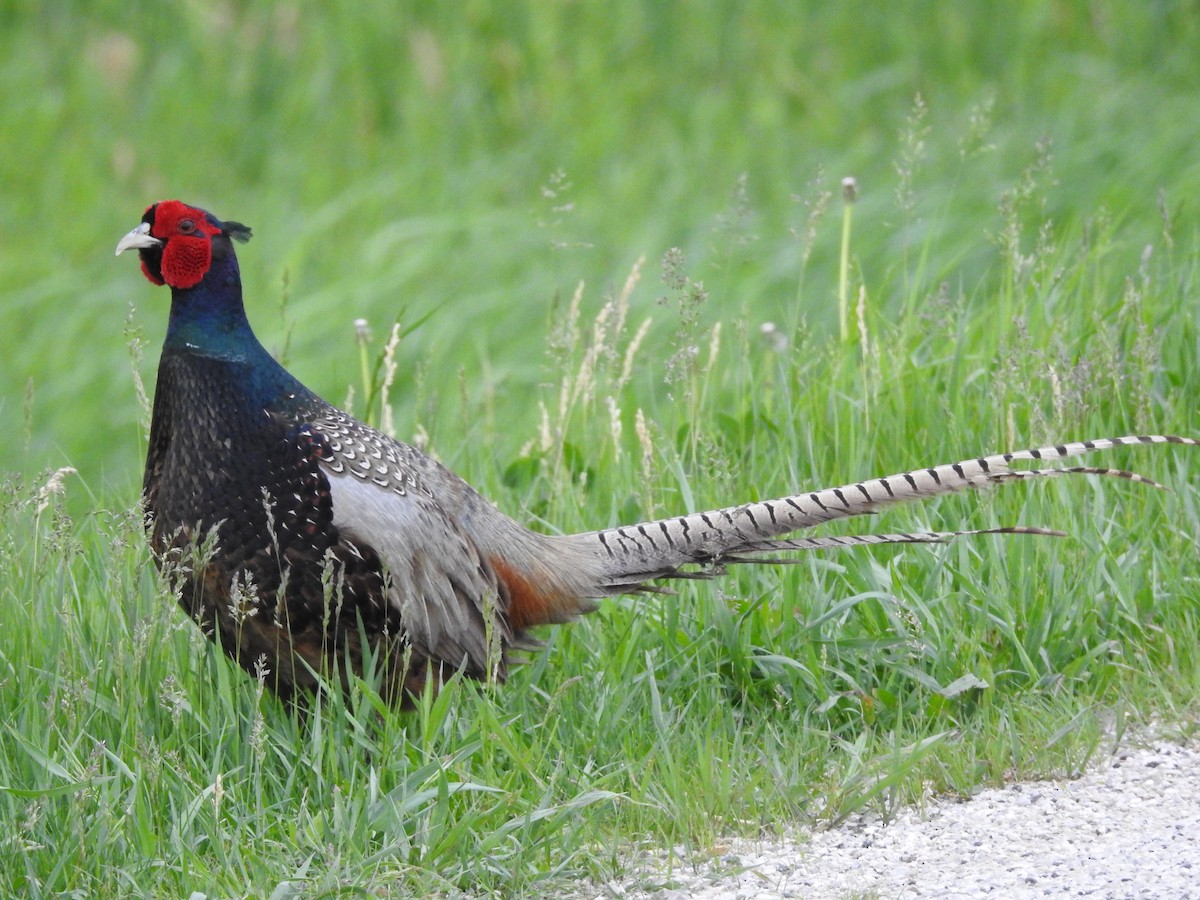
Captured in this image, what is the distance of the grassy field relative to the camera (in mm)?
2982

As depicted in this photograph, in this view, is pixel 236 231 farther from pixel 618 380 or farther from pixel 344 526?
pixel 618 380

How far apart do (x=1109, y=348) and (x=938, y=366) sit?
2.07 feet

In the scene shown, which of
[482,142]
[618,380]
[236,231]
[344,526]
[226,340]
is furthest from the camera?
[482,142]

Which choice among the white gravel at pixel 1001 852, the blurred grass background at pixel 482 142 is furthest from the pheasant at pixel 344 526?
the blurred grass background at pixel 482 142

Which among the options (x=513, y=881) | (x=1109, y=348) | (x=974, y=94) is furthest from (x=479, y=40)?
(x=513, y=881)

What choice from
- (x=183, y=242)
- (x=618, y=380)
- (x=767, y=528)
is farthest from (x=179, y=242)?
(x=767, y=528)

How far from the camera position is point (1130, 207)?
244 inches

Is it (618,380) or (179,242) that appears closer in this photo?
(179,242)

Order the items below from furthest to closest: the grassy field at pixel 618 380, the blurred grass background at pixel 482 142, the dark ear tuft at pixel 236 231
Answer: the blurred grass background at pixel 482 142 → the dark ear tuft at pixel 236 231 → the grassy field at pixel 618 380

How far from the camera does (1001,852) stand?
9.34ft

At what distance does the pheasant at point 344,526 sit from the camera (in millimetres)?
3279

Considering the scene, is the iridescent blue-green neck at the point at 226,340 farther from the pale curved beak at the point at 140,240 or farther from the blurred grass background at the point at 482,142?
the blurred grass background at the point at 482,142

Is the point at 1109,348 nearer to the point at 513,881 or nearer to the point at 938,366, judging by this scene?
the point at 938,366

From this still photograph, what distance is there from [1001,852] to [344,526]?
1459mm
